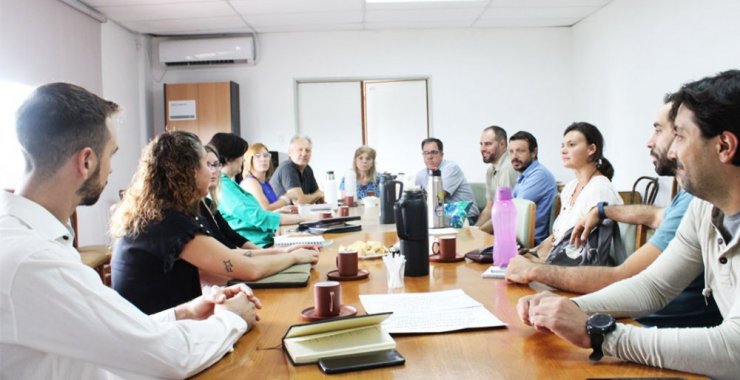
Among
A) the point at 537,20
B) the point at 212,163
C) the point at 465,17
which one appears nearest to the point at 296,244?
the point at 212,163

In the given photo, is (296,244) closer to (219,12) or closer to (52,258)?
(52,258)

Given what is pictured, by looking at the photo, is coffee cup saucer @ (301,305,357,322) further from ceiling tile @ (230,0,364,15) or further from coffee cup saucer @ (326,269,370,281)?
ceiling tile @ (230,0,364,15)

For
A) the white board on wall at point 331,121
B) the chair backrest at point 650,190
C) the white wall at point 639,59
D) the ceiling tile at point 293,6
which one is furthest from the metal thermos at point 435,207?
the white board on wall at point 331,121

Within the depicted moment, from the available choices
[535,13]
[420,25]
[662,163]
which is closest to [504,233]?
[662,163]

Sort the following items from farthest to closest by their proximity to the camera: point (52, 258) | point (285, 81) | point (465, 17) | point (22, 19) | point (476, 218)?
point (285, 81) → point (465, 17) → point (476, 218) → point (22, 19) → point (52, 258)

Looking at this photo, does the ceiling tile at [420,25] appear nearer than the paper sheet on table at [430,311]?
No

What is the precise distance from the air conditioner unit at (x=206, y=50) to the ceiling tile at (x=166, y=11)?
0.69m

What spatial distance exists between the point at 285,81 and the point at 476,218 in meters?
3.04

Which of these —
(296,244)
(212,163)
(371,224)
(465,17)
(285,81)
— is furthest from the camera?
(285,81)

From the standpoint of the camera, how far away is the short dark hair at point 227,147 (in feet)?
Result: 10.7

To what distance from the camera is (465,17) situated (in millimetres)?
6211

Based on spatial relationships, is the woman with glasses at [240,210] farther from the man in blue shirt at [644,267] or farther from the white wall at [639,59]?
the white wall at [639,59]

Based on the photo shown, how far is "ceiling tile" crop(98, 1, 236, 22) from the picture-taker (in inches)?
210

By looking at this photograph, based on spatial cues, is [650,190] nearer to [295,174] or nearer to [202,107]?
[295,174]
